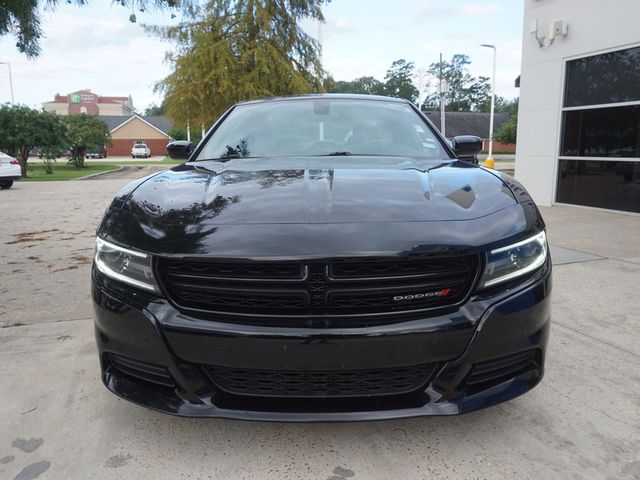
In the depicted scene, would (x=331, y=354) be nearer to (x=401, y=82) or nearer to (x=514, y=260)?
(x=514, y=260)

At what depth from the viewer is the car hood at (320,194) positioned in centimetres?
183

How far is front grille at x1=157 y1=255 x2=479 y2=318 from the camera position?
5.55ft

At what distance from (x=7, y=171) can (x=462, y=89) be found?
90.3m

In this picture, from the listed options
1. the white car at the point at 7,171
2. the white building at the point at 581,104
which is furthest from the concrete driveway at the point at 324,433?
the white car at the point at 7,171

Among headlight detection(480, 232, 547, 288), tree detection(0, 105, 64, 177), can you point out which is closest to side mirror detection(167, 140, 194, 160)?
headlight detection(480, 232, 547, 288)

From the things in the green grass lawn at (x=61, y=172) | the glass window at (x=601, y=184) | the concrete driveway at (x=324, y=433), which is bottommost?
the concrete driveway at (x=324, y=433)

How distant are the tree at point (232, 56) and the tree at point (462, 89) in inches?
3108

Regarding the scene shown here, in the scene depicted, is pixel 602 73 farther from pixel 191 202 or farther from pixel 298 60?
pixel 298 60

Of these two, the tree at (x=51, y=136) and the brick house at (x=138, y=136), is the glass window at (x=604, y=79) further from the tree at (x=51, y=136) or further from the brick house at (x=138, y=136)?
the brick house at (x=138, y=136)

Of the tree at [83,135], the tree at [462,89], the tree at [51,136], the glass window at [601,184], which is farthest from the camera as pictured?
the tree at [462,89]

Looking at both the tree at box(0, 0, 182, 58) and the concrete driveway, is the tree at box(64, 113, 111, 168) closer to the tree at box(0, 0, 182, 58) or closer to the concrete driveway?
the tree at box(0, 0, 182, 58)

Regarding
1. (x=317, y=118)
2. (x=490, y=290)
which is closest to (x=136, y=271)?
(x=490, y=290)

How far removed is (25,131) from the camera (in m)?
21.5

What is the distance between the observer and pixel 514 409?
227 cm
